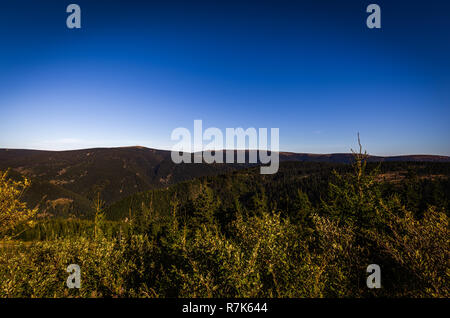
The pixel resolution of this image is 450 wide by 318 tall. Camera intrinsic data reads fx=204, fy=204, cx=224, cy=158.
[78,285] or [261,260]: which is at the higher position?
[261,260]

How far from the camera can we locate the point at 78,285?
12.0 meters

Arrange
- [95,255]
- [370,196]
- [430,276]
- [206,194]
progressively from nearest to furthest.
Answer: [430,276], [95,255], [370,196], [206,194]

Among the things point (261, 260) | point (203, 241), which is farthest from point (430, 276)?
point (203, 241)

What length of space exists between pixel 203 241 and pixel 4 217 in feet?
53.0

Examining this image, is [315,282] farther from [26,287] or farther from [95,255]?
[26,287]

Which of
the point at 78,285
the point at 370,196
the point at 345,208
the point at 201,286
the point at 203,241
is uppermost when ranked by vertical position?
the point at 370,196

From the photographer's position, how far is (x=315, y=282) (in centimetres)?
923
